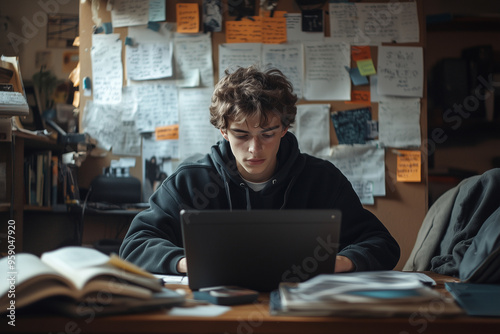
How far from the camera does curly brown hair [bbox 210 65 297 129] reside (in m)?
1.59

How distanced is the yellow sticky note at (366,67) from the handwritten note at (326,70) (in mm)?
74

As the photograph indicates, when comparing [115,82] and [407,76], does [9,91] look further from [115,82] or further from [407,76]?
[407,76]

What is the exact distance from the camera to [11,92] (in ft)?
7.52

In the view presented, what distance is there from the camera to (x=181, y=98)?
2.83 m

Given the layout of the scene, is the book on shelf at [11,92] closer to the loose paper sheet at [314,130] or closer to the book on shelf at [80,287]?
the loose paper sheet at [314,130]

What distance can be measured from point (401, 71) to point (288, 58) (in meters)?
0.62

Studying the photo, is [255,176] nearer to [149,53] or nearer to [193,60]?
[193,60]

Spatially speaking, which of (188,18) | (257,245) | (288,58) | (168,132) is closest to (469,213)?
(257,245)

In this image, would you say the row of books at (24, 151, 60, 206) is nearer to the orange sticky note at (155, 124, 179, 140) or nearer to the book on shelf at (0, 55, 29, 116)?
the book on shelf at (0, 55, 29, 116)

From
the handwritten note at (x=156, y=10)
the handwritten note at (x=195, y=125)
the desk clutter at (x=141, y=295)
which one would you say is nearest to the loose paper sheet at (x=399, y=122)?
the handwritten note at (x=195, y=125)

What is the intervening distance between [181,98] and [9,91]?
871 millimetres

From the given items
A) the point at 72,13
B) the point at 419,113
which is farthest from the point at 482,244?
the point at 72,13

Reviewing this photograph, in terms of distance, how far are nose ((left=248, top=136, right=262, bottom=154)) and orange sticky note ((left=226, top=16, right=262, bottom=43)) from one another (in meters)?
1.37

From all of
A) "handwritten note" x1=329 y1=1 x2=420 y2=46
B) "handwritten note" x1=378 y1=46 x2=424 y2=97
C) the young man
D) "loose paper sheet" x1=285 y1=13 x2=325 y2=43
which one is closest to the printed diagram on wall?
"loose paper sheet" x1=285 y1=13 x2=325 y2=43
